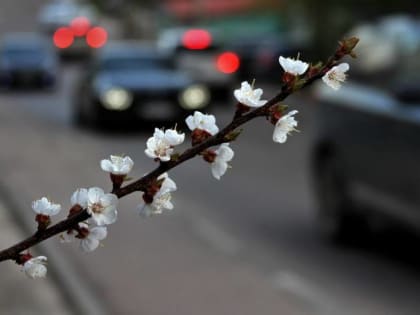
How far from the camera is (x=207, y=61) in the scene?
30.4m

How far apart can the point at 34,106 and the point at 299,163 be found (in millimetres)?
14061

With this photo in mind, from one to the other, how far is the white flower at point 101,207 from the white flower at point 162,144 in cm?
9

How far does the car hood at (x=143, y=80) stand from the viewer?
22.7m

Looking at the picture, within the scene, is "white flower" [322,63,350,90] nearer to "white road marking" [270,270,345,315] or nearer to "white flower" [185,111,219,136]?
"white flower" [185,111,219,136]

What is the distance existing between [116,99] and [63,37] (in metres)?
33.6

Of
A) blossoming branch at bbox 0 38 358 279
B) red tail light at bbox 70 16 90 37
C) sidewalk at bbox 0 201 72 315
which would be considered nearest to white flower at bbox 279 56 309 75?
blossoming branch at bbox 0 38 358 279

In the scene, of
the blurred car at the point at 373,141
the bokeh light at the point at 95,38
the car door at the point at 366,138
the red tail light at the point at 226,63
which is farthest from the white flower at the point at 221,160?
the bokeh light at the point at 95,38

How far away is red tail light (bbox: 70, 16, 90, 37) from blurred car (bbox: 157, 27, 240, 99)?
2314cm

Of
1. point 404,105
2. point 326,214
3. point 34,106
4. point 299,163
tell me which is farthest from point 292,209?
point 34,106

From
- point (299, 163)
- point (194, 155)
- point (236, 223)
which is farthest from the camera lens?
point (299, 163)

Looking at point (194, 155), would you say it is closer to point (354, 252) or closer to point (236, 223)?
point (354, 252)

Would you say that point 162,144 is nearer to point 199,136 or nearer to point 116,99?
point 199,136

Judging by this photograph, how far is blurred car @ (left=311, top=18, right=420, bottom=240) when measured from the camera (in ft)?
29.1

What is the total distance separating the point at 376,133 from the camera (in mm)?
9375
